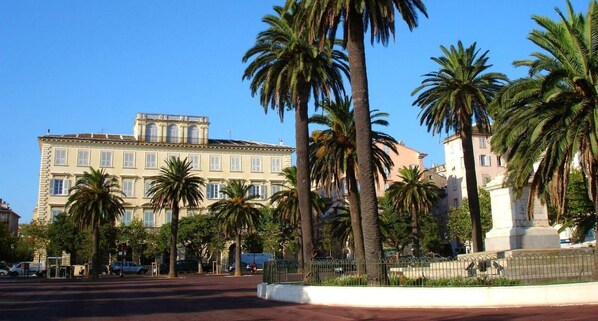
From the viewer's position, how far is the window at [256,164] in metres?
91.4

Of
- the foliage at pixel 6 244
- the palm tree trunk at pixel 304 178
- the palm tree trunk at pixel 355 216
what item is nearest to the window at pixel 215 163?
the foliage at pixel 6 244

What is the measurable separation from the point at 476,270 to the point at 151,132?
74.1 m

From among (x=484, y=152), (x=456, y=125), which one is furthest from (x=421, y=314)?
(x=484, y=152)

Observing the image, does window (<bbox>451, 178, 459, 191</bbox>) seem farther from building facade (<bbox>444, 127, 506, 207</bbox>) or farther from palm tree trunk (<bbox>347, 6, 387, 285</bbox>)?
palm tree trunk (<bbox>347, 6, 387, 285</bbox>)

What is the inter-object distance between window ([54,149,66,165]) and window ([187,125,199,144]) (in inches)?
707

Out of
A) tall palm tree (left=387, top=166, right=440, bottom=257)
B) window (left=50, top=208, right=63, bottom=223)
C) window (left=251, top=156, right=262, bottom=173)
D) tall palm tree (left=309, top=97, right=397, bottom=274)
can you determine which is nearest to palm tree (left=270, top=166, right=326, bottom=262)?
tall palm tree (left=387, top=166, right=440, bottom=257)

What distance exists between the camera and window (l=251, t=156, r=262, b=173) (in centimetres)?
9138

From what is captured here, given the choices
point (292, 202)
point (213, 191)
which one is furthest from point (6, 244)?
point (292, 202)

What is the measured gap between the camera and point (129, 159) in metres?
86.3

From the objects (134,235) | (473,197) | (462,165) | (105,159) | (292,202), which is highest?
(105,159)

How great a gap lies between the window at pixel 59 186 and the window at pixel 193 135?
18590 millimetres

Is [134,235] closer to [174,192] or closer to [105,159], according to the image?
[105,159]

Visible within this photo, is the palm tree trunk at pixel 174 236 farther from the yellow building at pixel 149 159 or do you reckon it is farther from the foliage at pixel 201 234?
the yellow building at pixel 149 159

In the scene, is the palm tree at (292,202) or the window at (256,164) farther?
the window at (256,164)
